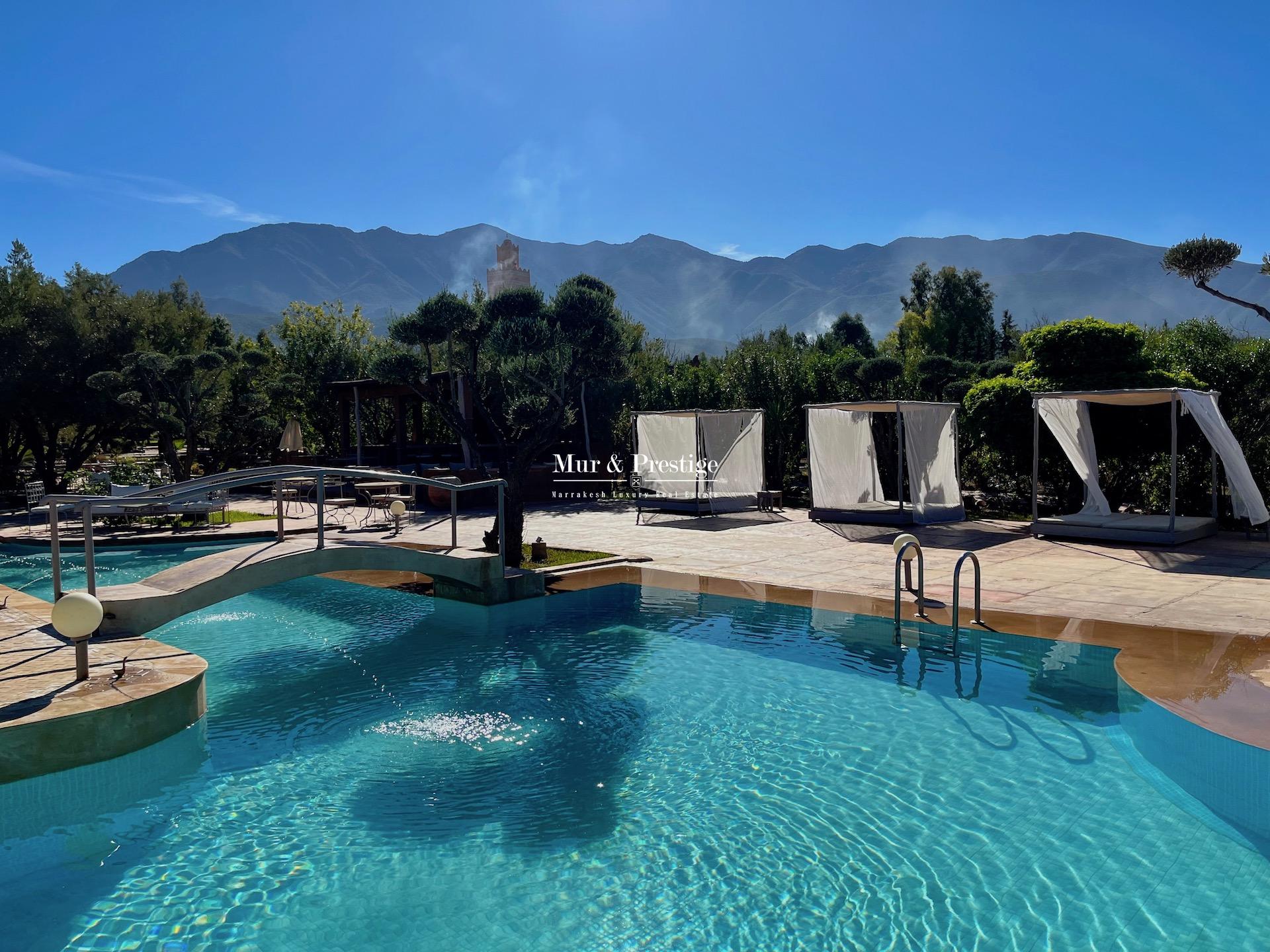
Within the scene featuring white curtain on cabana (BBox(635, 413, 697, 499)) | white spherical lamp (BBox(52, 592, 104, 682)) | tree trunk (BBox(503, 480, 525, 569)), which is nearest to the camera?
white spherical lamp (BBox(52, 592, 104, 682))

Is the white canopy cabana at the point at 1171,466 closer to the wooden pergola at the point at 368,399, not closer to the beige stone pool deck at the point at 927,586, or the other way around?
the beige stone pool deck at the point at 927,586

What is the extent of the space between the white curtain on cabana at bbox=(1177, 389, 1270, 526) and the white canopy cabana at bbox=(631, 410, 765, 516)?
8177mm

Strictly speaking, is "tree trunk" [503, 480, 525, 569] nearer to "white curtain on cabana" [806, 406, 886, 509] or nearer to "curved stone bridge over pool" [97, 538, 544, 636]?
"curved stone bridge over pool" [97, 538, 544, 636]

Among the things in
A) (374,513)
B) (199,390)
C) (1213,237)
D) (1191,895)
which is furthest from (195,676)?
(1213,237)

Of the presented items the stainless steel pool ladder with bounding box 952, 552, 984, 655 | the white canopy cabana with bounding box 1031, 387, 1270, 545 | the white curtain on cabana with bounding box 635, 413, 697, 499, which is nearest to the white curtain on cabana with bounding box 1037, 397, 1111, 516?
the white canopy cabana with bounding box 1031, 387, 1270, 545

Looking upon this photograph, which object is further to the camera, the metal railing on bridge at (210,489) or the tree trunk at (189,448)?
the tree trunk at (189,448)

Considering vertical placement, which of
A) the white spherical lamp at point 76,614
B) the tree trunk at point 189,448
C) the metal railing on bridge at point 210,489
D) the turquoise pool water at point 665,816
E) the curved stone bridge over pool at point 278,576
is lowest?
the turquoise pool water at point 665,816

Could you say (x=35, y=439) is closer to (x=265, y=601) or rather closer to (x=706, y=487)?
(x=265, y=601)

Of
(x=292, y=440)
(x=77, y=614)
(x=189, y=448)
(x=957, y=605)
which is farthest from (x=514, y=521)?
(x=292, y=440)

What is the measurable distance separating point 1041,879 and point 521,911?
233cm

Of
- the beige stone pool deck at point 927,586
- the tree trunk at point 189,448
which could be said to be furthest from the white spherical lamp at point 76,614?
the tree trunk at point 189,448

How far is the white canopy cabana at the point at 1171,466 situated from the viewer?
11.8 m

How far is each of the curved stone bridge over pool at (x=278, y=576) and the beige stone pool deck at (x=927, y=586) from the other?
1.42 ft

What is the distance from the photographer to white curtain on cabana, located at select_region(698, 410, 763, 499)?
58.6 ft
